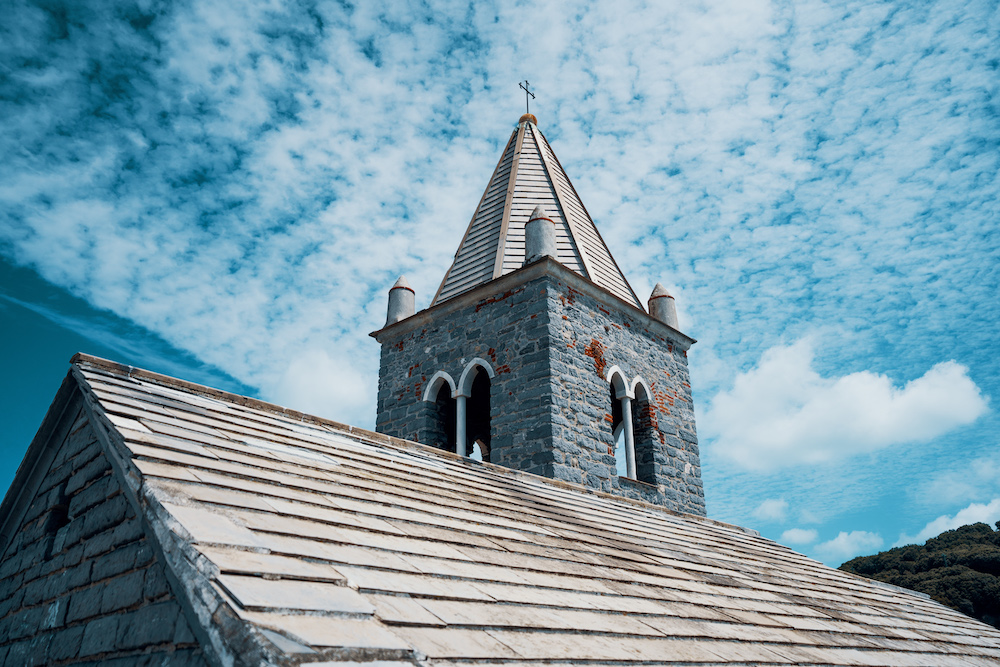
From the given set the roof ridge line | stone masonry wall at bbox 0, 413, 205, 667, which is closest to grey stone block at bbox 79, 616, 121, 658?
stone masonry wall at bbox 0, 413, 205, 667

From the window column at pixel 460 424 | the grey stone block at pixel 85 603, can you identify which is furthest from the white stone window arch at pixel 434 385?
the grey stone block at pixel 85 603

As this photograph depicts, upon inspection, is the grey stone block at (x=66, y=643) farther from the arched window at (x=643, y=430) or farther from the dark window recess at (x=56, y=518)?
the arched window at (x=643, y=430)

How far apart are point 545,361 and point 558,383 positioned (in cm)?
42

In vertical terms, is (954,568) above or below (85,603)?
above

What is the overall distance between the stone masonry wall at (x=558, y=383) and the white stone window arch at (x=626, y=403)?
186 mm

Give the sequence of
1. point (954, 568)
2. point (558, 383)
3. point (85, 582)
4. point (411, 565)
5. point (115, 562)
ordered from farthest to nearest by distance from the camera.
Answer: point (954, 568)
point (558, 383)
point (85, 582)
point (115, 562)
point (411, 565)

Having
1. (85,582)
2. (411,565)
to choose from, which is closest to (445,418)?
(85,582)

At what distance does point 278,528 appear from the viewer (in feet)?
9.16

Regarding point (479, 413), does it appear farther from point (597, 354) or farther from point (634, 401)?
point (634, 401)

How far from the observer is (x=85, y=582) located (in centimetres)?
330

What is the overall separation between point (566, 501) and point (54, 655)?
440 centimetres

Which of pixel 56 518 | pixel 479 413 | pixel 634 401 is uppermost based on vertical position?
pixel 479 413

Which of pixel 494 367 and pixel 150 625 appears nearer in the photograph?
pixel 150 625

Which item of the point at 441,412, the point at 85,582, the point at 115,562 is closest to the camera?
the point at 115,562
